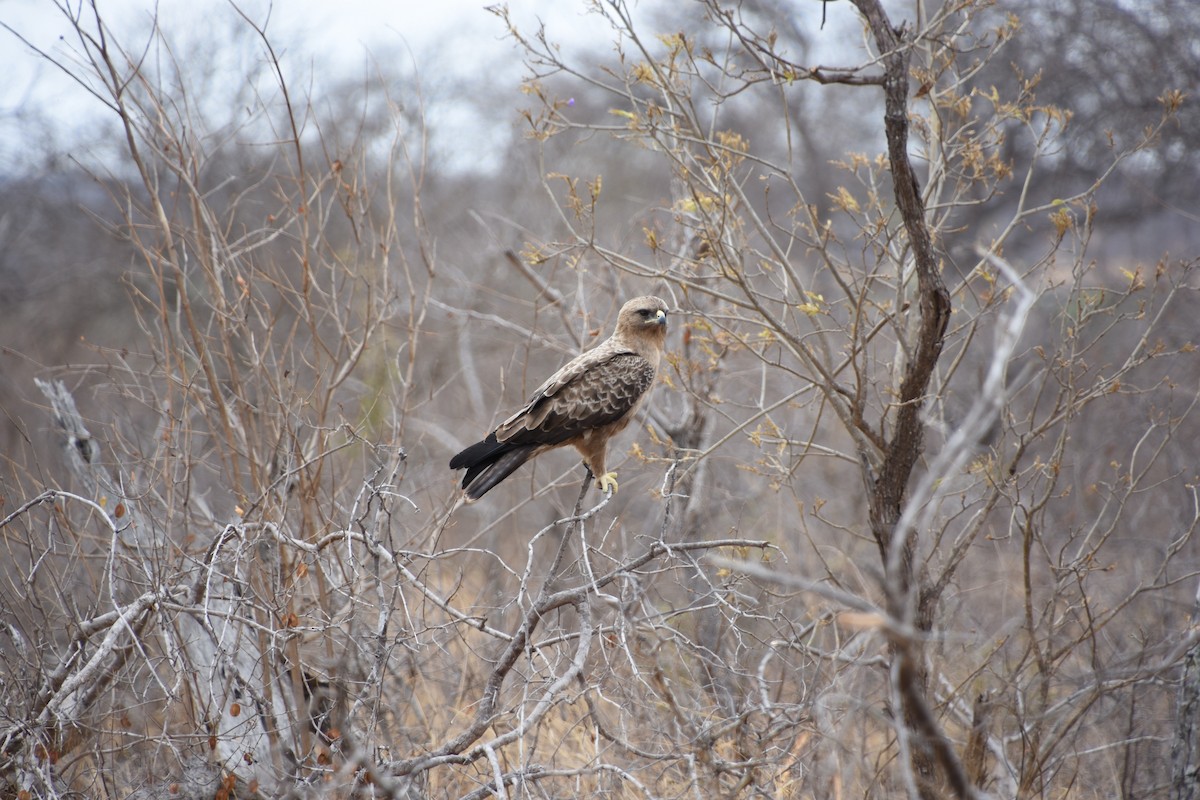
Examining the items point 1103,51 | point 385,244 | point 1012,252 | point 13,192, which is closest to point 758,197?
point 1012,252

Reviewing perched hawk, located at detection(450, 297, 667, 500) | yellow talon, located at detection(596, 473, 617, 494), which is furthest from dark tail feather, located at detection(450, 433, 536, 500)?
yellow talon, located at detection(596, 473, 617, 494)

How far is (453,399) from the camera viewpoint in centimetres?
1233

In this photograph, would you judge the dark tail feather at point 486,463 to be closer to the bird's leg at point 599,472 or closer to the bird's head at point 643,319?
the bird's leg at point 599,472

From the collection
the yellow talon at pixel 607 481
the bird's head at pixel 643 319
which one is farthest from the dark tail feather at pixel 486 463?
the bird's head at pixel 643 319

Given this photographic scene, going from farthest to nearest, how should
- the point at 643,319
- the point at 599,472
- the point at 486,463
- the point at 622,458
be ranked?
the point at 622,458 < the point at 599,472 < the point at 643,319 < the point at 486,463

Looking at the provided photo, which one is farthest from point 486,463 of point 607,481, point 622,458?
point 622,458

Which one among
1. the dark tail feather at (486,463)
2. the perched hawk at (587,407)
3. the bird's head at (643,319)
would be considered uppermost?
the bird's head at (643,319)

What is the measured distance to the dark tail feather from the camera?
4.70 metres

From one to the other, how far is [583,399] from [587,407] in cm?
5

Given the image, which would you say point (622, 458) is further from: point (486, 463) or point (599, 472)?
point (486, 463)

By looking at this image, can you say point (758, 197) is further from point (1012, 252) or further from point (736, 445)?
point (736, 445)

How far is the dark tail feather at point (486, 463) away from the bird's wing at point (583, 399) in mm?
64

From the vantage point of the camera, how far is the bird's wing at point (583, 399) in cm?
498

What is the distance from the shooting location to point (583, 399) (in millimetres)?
5098
